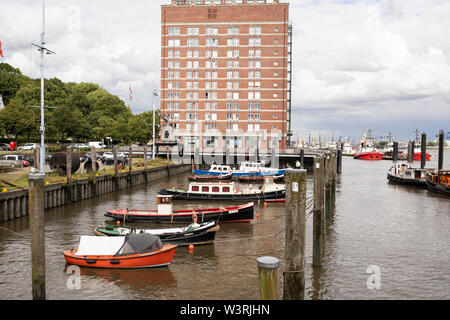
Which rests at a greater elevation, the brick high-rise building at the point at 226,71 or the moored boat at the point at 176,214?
the brick high-rise building at the point at 226,71

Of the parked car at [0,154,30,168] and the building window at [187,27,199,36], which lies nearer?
the parked car at [0,154,30,168]

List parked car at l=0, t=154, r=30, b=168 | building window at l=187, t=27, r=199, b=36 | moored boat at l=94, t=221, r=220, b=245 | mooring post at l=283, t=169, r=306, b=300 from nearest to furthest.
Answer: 1. mooring post at l=283, t=169, r=306, b=300
2. moored boat at l=94, t=221, r=220, b=245
3. parked car at l=0, t=154, r=30, b=168
4. building window at l=187, t=27, r=199, b=36

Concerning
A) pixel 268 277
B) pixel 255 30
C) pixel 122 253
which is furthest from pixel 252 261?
pixel 255 30

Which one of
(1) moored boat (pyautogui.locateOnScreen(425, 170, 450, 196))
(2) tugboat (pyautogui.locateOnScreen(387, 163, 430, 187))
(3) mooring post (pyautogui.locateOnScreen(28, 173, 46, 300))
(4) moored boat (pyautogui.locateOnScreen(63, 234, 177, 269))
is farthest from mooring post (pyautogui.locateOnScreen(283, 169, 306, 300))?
(2) tugboat (pyautogui.locateOnScreen(387, 163, 430, 187))

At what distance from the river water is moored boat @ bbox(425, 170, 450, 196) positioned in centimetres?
1311

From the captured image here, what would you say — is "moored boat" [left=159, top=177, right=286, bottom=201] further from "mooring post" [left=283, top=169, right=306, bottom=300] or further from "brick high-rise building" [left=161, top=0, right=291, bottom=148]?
"brick high-rise building" [left=161, top=0, right=291, bottom=148]

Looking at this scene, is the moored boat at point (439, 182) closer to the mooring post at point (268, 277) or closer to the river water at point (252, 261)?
the river water at point (252, 261)

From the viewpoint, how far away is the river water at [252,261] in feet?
59.7

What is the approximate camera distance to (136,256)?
788 inches

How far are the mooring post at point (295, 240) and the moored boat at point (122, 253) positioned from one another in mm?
8483

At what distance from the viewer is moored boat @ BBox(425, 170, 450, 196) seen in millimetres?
50844

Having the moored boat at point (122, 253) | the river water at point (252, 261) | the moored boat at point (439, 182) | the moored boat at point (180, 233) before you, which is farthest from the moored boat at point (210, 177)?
the moored boat at point (122, 253)

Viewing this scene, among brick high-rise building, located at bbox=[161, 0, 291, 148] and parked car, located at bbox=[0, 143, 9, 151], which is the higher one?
brick high-rise building, located at bbox=[161, 0, 291, 148]
